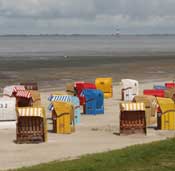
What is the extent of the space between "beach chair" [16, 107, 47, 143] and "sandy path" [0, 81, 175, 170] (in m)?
0.37

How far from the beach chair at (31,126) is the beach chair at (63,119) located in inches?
74.5

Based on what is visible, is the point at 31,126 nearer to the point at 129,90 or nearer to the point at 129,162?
the point at 129,162

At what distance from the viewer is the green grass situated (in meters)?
13.7

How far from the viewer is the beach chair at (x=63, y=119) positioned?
2347 cm

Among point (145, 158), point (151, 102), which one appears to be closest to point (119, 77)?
point (151, 102)

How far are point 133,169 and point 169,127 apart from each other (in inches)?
432

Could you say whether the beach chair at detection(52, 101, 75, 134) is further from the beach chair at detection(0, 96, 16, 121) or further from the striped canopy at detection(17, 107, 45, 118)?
the striped canopy at detection(17, 107, 45, 118)

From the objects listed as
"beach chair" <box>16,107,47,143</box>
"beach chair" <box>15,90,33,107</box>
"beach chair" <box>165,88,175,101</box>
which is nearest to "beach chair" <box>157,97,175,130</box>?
"beach chair" <box>16,107,47,143</box>

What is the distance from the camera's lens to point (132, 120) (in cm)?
2330

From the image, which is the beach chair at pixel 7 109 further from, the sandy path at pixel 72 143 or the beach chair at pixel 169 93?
the beach chair at pixel 169 93

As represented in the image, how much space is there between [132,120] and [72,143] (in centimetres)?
324

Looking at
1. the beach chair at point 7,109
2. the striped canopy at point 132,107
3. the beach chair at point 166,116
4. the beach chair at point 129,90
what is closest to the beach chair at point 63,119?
the beach chair at point 7,109

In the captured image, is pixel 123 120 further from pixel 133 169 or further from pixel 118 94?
pixel 118 94

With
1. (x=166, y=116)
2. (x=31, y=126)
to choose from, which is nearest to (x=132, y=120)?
(x=166, y=116)
